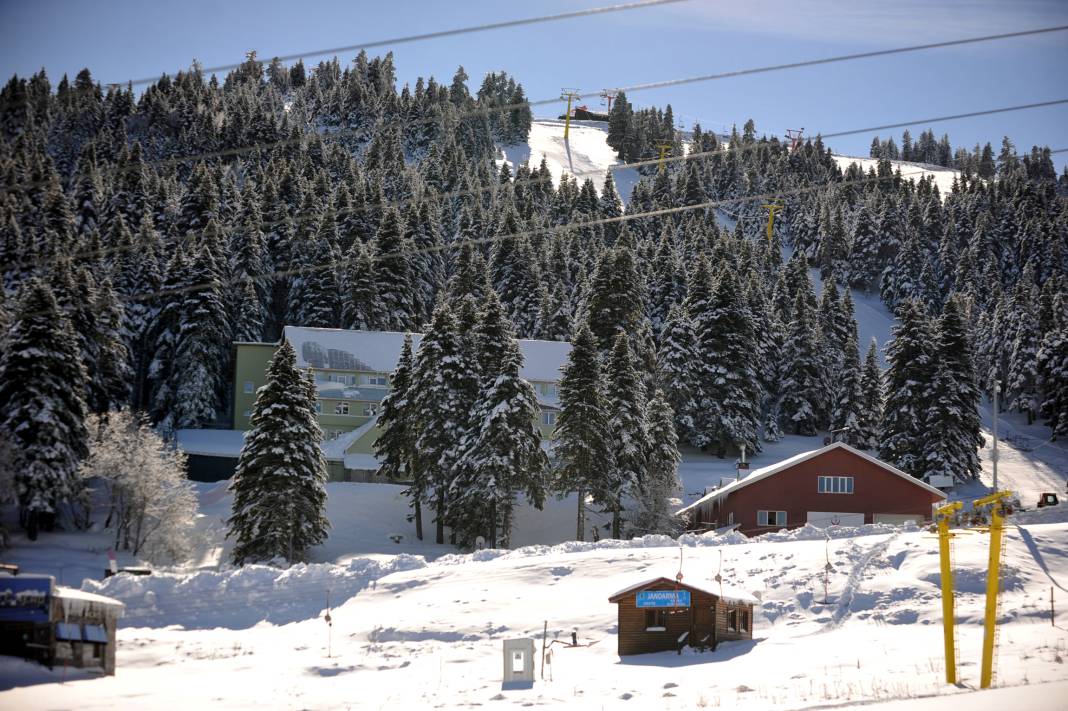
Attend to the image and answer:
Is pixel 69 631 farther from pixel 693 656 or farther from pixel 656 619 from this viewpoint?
pixel 693 656

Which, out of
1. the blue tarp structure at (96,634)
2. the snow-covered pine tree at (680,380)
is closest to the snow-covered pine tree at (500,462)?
the snow-covered pine tree at (680,380)

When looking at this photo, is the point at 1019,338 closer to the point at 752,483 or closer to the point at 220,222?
the point at 752,483

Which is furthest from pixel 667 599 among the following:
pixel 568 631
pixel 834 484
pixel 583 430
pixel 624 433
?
pixel 624 433

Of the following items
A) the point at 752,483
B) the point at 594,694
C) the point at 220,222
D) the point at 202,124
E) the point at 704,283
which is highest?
the point at 202,124

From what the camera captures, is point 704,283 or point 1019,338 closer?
point 704,283

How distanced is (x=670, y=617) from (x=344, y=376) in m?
47.4

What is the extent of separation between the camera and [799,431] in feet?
290

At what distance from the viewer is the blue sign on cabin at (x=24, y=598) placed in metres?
26.6

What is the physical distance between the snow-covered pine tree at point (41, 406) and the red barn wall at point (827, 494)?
33.9m

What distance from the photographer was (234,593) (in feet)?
135

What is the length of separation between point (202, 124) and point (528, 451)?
403 feet

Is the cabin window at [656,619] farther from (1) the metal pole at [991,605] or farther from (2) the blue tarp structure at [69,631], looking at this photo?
(2) the blue tarp structure at [69,631]

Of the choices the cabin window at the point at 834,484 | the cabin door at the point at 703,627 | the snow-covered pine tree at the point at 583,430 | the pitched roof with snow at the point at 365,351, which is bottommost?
the cabin door at the point at 703,627

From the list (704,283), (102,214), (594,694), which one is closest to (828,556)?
(594,694)
